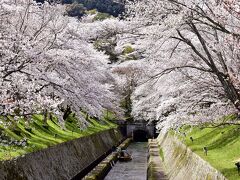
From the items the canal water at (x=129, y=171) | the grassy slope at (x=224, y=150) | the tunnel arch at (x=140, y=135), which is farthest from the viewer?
the tunnel arch at (x=140, y=135)

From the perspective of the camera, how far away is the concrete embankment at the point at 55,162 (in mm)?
16219

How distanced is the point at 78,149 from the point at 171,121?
616 inches

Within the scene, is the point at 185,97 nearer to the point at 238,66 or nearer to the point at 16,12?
the point at 238,66

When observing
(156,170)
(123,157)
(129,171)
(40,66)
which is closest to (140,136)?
(123,157)

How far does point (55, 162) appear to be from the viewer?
21.9 meters

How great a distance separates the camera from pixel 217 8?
1071 cm

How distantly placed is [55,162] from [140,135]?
5120 centimetres

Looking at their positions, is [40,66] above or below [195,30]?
below

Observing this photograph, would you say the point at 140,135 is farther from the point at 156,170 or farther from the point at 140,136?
the point at 156,170

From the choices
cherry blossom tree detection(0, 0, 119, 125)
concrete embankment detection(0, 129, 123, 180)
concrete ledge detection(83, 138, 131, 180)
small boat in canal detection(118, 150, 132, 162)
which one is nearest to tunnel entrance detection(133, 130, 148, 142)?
small boat in canal detection(118, 150, 132, 162)

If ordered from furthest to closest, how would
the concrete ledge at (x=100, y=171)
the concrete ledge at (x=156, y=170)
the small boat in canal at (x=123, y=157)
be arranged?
the small boat in canal at (x=123, y=157), the concrete ledge at (x=100, y=171), the concrete ledge at (x=156, y=170)

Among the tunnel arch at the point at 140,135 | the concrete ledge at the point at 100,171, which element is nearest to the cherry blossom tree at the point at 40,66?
the concrete ledge at the point at 100,171

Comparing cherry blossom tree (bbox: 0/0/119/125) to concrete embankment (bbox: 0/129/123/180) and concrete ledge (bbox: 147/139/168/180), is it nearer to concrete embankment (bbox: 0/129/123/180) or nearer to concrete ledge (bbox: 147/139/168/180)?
concrete embankment (bbox: 0/129/123/180)

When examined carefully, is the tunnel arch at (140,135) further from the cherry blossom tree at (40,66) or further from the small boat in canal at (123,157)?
the cherry blossom tree at (40,66)
